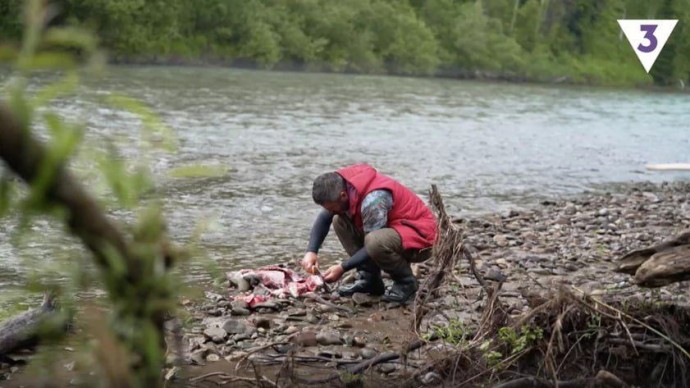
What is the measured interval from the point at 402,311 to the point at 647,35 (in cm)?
1665

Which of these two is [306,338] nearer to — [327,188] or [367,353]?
[367,353]

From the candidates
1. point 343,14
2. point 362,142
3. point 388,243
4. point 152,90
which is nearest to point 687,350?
point 388,243

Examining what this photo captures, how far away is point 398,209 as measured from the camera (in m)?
6.49

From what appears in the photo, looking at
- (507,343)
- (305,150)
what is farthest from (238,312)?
(305,150)

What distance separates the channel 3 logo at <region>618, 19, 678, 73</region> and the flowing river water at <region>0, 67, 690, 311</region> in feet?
A: 8.35

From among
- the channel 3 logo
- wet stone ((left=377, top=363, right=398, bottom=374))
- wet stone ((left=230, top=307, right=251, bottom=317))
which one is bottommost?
wet stone ((left=230, top=307, right=251, bottom=317))

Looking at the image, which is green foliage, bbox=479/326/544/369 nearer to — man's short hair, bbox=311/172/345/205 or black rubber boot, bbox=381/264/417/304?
man's short hair, bbox=311/172/345/205

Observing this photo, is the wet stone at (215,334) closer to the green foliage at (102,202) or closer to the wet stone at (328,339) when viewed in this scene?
A: the wet stone at (328,339)

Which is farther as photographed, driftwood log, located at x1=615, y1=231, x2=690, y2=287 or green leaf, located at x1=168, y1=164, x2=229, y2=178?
driftwood log, located at x1=615, y1=231, x2=690, y2=287

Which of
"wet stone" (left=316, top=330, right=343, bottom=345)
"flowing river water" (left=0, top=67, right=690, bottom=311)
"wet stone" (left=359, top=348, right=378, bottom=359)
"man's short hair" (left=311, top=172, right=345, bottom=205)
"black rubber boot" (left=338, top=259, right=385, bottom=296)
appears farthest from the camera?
"black rubber boot" (left=338, top=259, right=385, bottom=296)

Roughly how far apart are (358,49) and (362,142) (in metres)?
44.4

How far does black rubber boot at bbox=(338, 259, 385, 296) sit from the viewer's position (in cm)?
675

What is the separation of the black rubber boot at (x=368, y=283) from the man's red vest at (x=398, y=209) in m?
0.36

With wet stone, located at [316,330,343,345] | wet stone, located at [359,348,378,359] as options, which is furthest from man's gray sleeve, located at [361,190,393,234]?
wet stone, located at [359,348,378,359]
